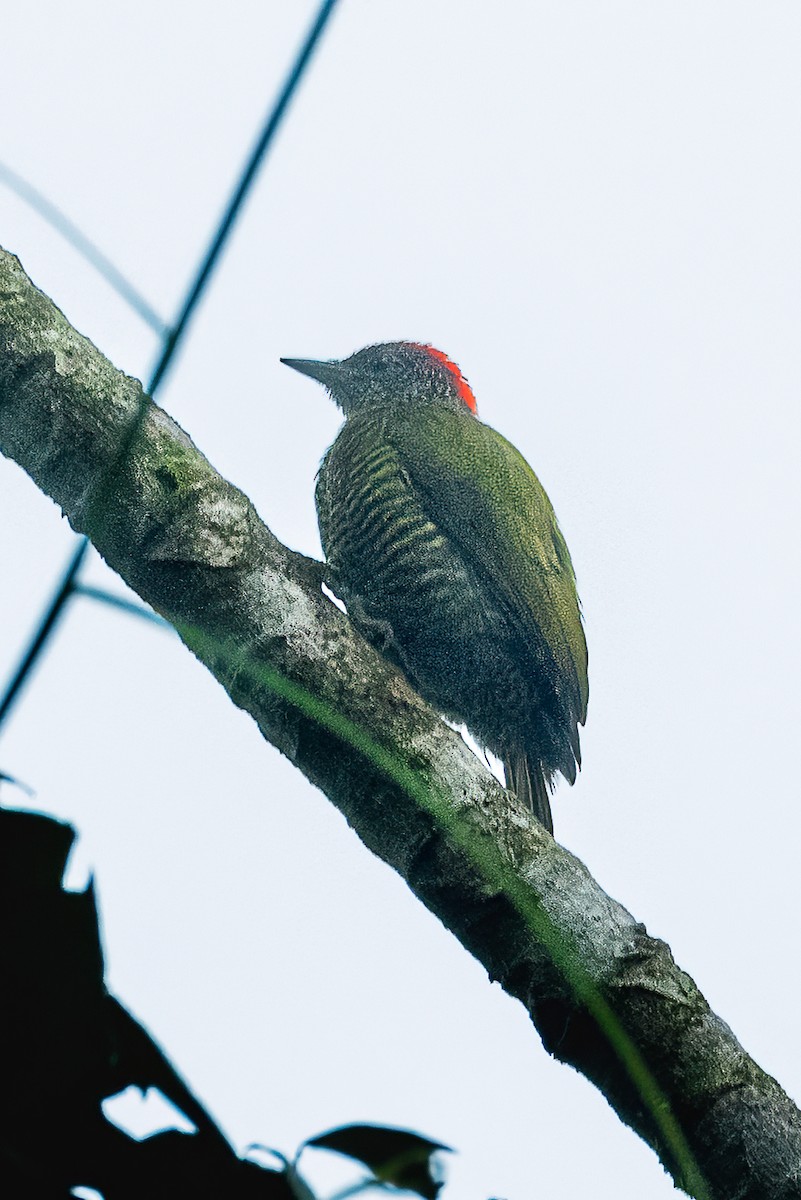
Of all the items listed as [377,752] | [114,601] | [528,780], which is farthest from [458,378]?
[114,601]

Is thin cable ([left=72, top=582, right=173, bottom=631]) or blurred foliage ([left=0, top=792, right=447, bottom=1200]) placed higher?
thin cable ([left=72, top=582, right=173, bottom=631])

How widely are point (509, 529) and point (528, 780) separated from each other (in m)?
0.95

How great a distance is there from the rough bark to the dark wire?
106cm

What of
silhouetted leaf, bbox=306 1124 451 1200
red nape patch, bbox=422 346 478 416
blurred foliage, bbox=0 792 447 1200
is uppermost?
red nape patch, bbox=422 346 478 416

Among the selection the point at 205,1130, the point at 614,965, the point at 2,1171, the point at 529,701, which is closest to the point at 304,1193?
the point at 205,1130

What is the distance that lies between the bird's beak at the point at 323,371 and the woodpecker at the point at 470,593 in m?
1.38

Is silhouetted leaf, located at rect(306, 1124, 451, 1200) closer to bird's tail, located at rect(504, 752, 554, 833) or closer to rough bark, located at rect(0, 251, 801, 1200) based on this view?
rough bark, located at rect(0, 251, 801, 1200)

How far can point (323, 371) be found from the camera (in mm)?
6395

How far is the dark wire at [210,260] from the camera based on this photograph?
1.13m

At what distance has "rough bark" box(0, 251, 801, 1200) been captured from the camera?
229 centimetres

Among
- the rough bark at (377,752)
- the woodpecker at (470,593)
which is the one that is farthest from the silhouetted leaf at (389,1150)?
the woodpecker at (470,593)

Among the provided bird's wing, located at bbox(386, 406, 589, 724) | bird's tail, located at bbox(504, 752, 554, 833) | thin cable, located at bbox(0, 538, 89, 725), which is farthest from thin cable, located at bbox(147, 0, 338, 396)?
bird's tail, located at bbox(504, 752, 554, 833)

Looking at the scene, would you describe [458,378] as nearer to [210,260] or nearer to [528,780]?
[528,780]

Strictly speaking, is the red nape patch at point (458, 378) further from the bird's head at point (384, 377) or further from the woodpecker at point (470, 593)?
the woodpecker at point (470, 593)
